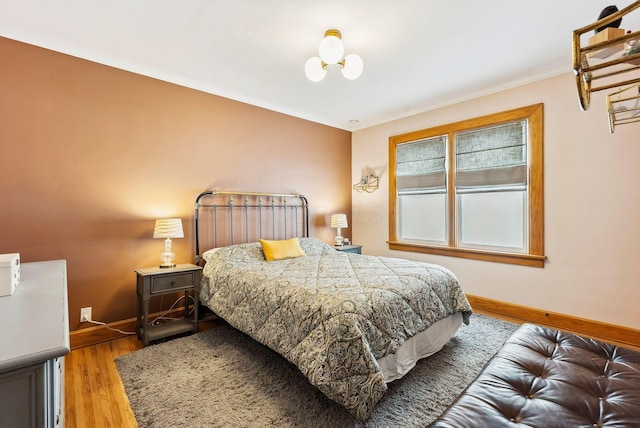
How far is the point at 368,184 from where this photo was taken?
4.69 meters

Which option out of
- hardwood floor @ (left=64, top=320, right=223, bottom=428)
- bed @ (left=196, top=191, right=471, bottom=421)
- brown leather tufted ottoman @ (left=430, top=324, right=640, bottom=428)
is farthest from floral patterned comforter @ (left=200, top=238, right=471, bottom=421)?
hardwood floor @ (left=64, top=320, right=223, bottom=428)

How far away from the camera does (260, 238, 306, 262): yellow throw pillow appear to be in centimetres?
317

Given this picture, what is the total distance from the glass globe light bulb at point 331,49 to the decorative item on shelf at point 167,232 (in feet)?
6.43

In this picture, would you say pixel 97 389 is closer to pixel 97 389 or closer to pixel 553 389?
A: pixel 97 389

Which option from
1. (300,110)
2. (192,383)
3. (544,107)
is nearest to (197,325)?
(192,383)

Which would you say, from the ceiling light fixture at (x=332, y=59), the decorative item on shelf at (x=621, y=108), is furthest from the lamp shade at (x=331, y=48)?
the decorative item on shelf at (x=621, y=108)

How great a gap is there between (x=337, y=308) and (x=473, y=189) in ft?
9.03

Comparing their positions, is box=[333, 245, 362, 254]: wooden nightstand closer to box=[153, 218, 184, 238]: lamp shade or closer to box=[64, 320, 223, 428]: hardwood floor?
box=[153, 218, 184, 238]: lamp shade

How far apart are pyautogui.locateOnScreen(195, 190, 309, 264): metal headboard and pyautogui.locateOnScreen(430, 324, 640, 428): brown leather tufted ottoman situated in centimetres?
282

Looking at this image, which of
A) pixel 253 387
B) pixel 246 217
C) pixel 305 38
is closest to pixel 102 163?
pixel 246 217

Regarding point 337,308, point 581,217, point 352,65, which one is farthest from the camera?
point 581,217

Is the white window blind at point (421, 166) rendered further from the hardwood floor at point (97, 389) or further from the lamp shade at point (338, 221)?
the hardwood floor at point (97, 389)

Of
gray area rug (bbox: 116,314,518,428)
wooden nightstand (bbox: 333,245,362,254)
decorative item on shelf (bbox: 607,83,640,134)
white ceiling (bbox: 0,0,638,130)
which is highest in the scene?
white ceiling (bbox: 0,0,638,130)

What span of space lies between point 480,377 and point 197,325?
2.45 meters
